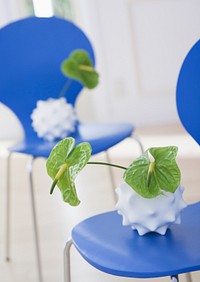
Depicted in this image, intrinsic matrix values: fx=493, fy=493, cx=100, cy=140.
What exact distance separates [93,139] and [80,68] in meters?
0.22

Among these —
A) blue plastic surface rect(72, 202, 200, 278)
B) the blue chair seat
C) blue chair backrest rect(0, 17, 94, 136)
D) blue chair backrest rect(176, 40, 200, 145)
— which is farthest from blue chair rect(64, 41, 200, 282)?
blue chair backrest rect(0, 17, 94, 136)

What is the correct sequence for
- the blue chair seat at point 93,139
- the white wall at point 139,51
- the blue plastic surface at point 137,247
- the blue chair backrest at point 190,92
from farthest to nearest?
the white wall at point 139,51
the blue chair seat at point 93,139
the blue chair backrest at point 190,92
the blue plastic surface at point 137,247

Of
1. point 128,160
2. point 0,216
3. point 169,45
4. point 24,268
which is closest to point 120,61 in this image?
point 169,45

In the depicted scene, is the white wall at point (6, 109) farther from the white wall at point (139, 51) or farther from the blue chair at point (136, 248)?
the blue chair at point (136, 248)

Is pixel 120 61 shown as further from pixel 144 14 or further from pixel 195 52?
pixel 195 52

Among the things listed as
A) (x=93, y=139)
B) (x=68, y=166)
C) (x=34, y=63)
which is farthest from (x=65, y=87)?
(x=68, y=166)

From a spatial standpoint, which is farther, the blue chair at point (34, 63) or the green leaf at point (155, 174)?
the blue chair at point (34, 63)

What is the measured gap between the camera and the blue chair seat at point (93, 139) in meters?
1.35

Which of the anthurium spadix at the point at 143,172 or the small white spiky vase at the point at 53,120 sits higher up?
the anthurium spadix at the point at 143,172

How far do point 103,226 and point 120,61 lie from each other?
294cm

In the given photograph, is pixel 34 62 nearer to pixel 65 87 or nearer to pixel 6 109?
pixel 65 87

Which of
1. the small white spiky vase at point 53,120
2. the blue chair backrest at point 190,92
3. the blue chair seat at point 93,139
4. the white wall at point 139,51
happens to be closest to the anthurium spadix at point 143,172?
the blue chair backrest at point 190,92

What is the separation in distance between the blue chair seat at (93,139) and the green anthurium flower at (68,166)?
596 millimetres

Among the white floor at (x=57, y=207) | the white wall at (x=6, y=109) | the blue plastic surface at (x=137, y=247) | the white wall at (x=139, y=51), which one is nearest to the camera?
the blue plastic surface at (x=137, y=247)
